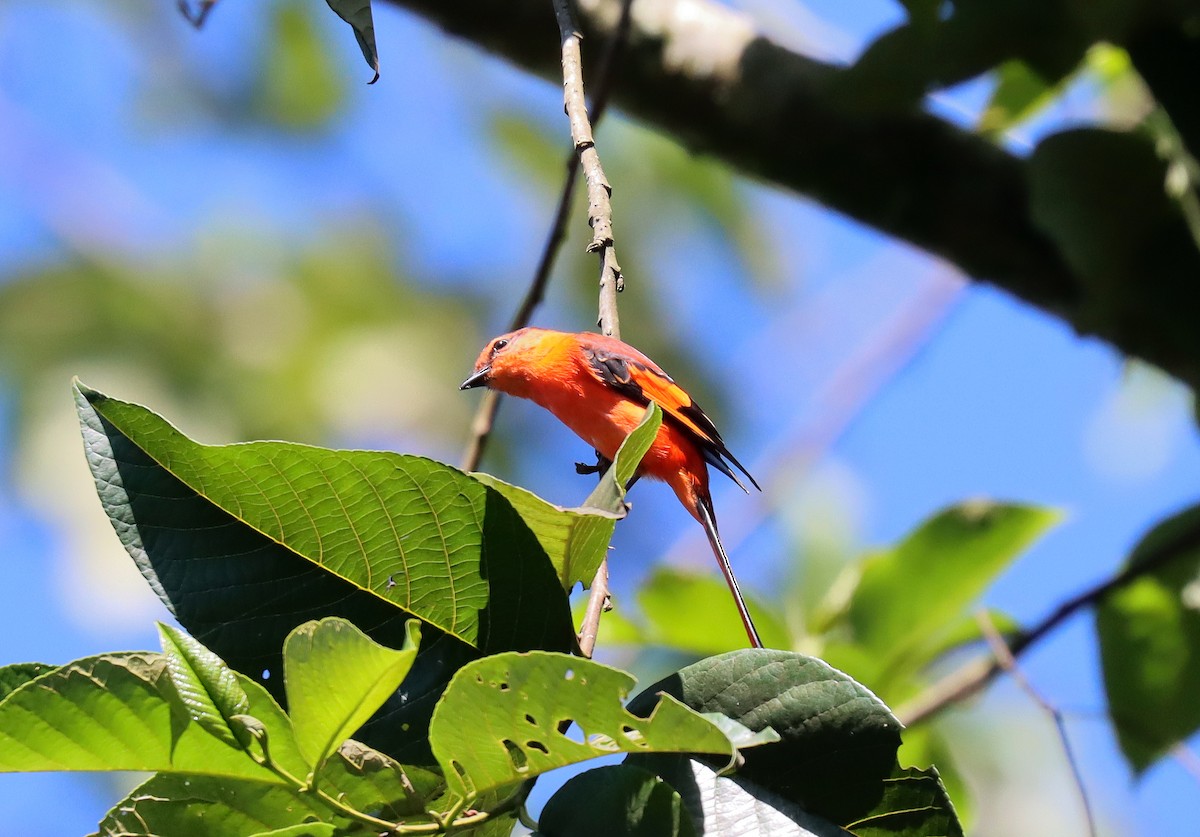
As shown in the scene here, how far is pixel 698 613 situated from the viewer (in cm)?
403

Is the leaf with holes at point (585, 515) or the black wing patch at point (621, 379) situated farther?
the black wing patch at point (621, 379)

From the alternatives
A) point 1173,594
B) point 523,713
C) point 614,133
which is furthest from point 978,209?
point 614,133

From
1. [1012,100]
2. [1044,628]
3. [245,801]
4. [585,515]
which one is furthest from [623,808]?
[1012,100]

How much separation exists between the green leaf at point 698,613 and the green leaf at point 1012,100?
2.29 metres

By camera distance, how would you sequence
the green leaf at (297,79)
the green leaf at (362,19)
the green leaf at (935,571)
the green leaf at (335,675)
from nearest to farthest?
the green leaf at (335,675), the green leaf at (362,19), the green leaf at (935,571), the green leaf at (297,79)

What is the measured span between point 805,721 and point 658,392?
2.79 m

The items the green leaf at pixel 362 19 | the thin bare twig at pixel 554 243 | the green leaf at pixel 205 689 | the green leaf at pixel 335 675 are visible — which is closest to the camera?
the green leaf at pixel 335 675

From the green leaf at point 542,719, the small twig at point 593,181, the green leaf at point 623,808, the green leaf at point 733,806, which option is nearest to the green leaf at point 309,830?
the green leaf at point 542,719

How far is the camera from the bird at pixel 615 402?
13.9 ft

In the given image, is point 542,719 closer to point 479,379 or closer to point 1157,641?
point 1157,641

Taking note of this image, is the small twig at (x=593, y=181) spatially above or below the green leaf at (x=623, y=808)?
above

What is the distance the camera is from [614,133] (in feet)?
37.1

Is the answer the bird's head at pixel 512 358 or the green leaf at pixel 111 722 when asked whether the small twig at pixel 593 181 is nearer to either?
the green leaf at pixel 111 722

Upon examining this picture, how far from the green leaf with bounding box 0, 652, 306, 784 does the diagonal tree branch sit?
319 cm
